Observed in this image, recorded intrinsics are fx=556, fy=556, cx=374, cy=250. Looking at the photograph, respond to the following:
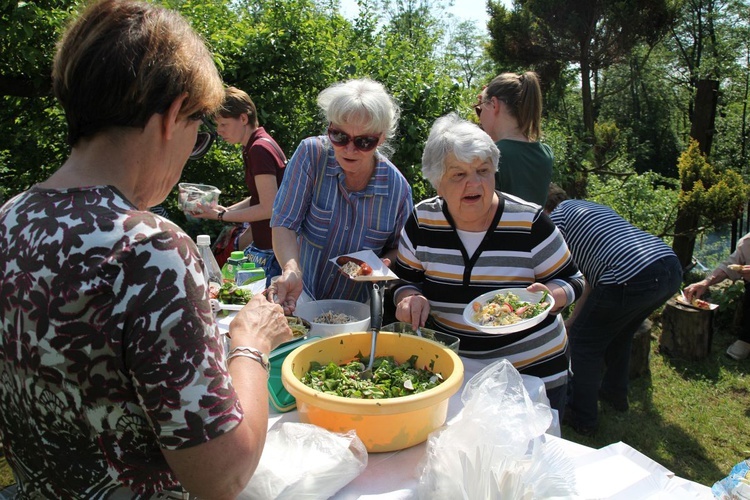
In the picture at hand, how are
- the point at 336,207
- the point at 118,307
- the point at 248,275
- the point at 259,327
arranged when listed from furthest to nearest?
the point at 248,275 → the point at 336,207 → the point at 259,327 → the point at 118,307

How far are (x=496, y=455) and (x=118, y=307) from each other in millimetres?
861

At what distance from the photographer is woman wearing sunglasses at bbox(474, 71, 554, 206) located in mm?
3211

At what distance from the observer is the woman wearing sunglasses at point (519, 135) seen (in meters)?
3.21

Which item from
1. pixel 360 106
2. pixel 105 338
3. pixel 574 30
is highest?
pixel 574 30

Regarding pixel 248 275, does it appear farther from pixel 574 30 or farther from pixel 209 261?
pixel 574 30

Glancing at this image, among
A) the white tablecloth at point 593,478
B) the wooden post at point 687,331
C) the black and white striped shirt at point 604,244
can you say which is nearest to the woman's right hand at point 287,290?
the white tablecloth at point 593,478

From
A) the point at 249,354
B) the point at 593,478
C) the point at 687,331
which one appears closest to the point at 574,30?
the point at 687,331

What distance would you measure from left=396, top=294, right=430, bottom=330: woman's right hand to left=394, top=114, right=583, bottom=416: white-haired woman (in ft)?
0.06

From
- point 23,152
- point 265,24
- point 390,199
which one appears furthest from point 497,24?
point 390,199

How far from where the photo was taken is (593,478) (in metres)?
1.41

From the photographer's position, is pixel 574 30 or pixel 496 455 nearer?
pixel 496 455

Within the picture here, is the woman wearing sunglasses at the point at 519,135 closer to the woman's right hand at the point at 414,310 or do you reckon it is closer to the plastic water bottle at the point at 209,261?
the woman's right hand at the point at 414,310

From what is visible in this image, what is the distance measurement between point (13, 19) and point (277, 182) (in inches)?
108

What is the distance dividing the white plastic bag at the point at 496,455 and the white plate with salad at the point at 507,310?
35cm
